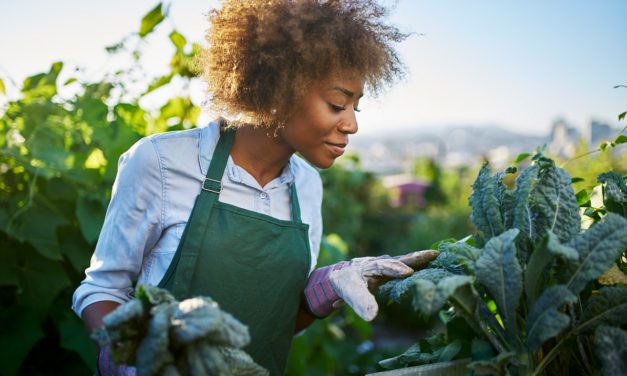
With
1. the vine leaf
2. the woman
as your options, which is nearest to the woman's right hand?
the woman

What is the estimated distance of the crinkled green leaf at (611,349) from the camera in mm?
892

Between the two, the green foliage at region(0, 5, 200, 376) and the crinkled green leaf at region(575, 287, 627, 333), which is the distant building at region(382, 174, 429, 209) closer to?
the green foliage at region(0, 5, 200, 376)

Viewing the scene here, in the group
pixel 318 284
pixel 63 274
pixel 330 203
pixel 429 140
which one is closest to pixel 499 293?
pixel 318 284

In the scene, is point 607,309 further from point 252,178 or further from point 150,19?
point 150,19

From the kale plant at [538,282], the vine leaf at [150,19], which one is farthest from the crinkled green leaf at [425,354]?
the vine leaf at [150,19]

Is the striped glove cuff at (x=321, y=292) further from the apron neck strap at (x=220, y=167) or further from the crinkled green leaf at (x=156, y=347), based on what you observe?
the crinkled green leaf at (x=156, y=347)

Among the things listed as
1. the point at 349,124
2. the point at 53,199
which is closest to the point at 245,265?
the point at 349,124

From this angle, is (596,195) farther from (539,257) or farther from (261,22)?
(261,22)

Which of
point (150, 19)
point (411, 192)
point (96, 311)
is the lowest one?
point (411, 192)

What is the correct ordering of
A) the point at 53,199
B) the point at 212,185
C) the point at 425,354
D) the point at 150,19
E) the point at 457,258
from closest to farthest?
the point at 457,258, the point at 425,354, the point at 212,185, the point at 53,199, the point at 150,19

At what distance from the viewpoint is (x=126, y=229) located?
136cm

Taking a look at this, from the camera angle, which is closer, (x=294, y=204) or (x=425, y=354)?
(x=425, y=354)

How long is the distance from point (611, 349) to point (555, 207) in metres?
0.24

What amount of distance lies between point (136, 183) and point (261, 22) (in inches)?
18.6
